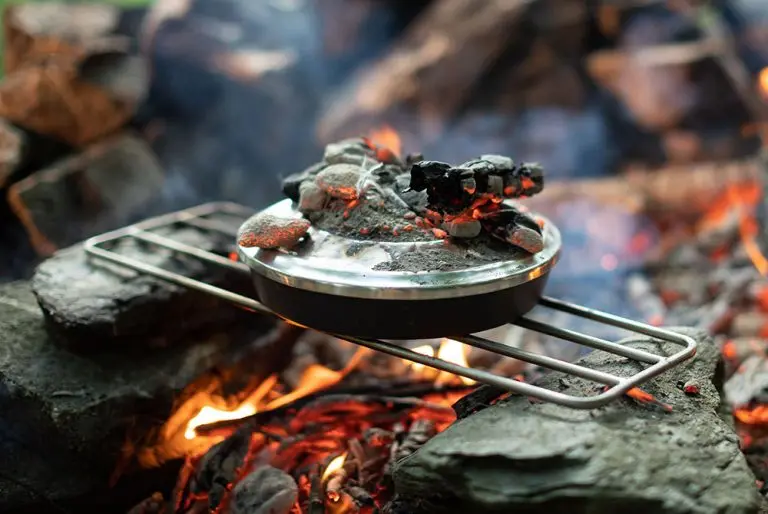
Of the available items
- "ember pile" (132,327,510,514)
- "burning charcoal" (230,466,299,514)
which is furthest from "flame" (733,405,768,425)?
"burning charcoal" (230,466,299,514)

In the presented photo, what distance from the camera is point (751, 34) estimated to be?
559 centimetres

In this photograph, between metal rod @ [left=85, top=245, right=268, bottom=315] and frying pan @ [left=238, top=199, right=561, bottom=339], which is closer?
frying pan @ [left=238, top=199, right=561, bottom=339]

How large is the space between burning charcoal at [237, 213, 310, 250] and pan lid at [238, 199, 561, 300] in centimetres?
2

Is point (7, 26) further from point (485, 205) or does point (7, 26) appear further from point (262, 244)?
point (485, 205)

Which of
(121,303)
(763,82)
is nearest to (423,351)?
(121,303)

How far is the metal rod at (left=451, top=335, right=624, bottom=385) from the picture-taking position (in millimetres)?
1718

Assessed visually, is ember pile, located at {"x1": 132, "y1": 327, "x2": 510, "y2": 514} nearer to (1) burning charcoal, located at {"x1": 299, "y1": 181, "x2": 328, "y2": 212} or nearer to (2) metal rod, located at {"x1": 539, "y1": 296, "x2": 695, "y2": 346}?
(2) metal rod, located at {"x1": 539, "y1": 296, "x2": 695, "y2": 346}

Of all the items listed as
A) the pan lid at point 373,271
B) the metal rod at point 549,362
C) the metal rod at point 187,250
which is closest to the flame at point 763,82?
the pan lid at point 373,271

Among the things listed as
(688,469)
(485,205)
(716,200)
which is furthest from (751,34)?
(688,469)

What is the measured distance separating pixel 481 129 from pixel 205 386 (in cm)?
331

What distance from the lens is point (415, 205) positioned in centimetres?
212

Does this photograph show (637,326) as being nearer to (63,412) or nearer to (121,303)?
(121,303)

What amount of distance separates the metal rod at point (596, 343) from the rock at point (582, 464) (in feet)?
0.52

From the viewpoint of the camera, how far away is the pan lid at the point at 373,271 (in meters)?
1.81
